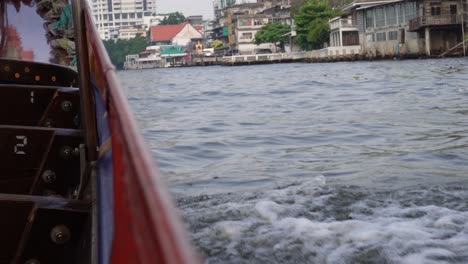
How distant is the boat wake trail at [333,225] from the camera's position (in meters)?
4.11

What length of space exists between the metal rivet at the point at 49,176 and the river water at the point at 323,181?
0.53 metres

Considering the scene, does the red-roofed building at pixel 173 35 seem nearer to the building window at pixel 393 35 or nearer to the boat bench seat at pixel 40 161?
the building window at pixel 393 35

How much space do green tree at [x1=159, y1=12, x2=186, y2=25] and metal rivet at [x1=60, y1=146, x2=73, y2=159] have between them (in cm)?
14081

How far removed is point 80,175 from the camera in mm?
3141

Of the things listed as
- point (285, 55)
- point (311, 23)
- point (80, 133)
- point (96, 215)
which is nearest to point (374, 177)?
point (80, 133)

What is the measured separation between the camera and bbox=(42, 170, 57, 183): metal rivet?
3234 millimetres

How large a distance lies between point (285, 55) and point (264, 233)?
71738 millimetres

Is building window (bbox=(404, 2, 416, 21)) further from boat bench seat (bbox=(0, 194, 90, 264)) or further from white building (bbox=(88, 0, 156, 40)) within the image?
white building (bbox=(88, 0, 156, 40))

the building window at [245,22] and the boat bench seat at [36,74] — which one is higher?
the building window at [245,22]

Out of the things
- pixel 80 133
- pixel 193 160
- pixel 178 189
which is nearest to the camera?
pixel 80 133

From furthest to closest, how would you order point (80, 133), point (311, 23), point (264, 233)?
point (311, 23) → point (264, 233) → point (80, 133)

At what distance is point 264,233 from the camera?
4547mm

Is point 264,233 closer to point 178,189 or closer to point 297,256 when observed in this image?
point 297,256

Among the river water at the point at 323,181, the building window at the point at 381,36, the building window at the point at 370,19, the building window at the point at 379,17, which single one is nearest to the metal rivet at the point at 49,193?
the river water at the point at 323,181
